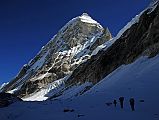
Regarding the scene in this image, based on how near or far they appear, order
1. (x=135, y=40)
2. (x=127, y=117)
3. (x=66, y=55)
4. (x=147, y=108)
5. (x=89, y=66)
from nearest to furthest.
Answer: (x=127, y=117), (x=147, y=108), (x=135, y=40), (x=89, y=66), (x=66, y=55)

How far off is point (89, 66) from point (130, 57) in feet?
118

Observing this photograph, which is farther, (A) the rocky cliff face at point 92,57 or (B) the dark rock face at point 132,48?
(A) the rocky cliff face at point 92,57

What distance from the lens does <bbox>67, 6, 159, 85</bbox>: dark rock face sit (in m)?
60.1

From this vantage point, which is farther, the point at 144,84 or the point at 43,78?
the point at 43,78

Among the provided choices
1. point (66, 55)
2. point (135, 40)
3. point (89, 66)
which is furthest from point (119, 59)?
point (66, 55)

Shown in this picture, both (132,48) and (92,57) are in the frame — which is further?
(92,57)

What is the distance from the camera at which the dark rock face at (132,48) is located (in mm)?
60100

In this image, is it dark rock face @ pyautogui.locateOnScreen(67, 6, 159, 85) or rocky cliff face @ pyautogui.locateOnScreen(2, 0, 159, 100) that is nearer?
dark rock face @ pyautogui.locateOnScreen(67, 6, 159, 85)

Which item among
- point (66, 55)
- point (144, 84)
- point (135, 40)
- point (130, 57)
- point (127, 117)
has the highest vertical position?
point (66, 55)

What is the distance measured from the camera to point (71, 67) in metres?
151

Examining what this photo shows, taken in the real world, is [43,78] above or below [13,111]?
above

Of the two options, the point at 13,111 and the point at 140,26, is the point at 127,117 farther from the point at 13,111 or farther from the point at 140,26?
the point at 140,26

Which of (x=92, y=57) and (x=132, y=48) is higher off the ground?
(x=92, y=57)

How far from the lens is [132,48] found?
70.8m
